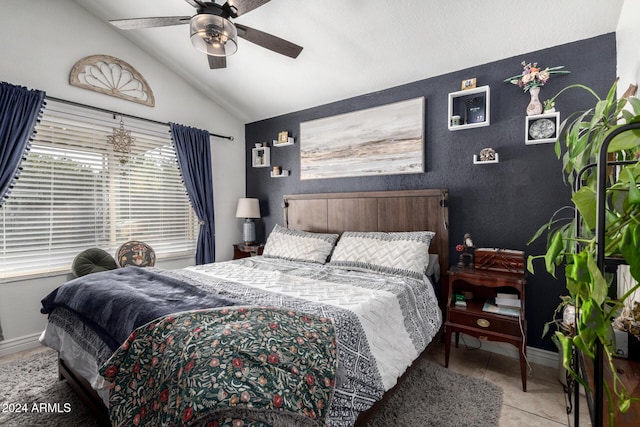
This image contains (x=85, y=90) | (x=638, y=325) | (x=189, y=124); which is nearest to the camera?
(x=638, y=325)

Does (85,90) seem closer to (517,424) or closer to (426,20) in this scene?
(426,20)

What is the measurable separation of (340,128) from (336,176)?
1.85 feet

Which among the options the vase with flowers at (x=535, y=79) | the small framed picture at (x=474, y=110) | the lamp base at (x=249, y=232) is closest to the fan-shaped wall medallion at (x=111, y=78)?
the lamp base at (x=249, y=232)

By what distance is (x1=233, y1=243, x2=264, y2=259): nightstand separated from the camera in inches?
154

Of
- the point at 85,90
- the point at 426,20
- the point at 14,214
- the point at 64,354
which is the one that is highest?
the point at 426,20

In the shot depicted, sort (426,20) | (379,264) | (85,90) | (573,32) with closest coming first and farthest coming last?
(573,32)
(426,20)
(379,264)
(85,90)

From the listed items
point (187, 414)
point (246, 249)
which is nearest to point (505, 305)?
point (187, 414)

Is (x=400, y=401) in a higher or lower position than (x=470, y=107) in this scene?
lower

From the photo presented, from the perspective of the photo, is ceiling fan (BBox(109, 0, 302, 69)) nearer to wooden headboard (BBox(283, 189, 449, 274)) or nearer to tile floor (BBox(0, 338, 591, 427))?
wooden headboard (BBox(283, 189, 449, 274))

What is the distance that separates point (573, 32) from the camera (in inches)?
86.7

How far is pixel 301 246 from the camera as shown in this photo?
10.2 feet

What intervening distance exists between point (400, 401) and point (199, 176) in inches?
132

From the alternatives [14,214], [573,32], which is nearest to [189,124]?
[14,214]

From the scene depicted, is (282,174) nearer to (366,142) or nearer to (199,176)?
(199,176)
